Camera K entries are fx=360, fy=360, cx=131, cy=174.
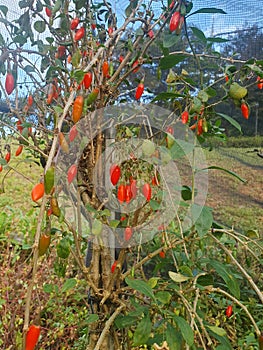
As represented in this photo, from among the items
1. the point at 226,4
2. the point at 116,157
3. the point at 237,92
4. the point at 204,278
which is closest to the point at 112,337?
the point at 204,278

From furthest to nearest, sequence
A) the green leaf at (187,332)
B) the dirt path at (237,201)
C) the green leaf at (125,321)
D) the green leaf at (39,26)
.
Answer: the dirt path at (237,201) < the green leaf at (39,26) < the green leaf at (125,321) < the green leaf at (187,332)

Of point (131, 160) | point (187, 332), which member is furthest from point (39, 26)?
point (187, 332)

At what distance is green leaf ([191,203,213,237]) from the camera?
0.52 m

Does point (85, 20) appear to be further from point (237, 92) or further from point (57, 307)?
point (57, 307)

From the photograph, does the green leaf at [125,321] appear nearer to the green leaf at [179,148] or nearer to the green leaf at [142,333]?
the green leaf at [142,333]

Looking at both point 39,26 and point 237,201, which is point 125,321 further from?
point 237,201

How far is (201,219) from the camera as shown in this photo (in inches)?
20.8

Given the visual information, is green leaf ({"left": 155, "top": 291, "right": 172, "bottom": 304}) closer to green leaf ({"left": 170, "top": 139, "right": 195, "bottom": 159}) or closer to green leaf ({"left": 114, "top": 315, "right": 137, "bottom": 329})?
green leaf ({"left": 114, "top": 315, "right": 137, "bottom": 329})

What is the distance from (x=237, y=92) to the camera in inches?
20.4

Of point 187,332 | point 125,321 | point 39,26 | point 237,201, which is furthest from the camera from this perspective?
point 237,201

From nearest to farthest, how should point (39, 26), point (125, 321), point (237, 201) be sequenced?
point (125, 321) < point (39, 26) < point (237, 201)

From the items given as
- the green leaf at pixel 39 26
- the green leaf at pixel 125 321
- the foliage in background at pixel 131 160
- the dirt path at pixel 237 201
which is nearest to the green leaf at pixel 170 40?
the foliage in background at pixel 131 160

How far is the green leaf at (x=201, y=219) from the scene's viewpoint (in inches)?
20.4

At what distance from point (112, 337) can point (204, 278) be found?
24 centimetres
